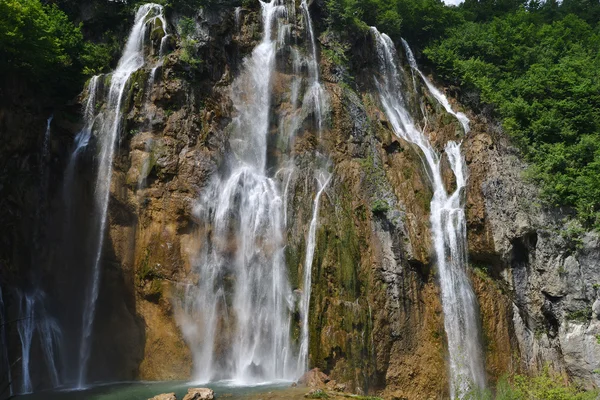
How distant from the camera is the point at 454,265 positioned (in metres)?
21.9

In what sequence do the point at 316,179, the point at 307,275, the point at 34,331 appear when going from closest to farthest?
1. the point at 34,331
2. the point at 307,275
3. the point at 316,179

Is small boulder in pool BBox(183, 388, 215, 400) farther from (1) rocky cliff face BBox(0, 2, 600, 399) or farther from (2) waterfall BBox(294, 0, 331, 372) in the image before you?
(2) waterfall BBox(294, 0, 331, 372)

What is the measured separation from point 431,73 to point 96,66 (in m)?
20.4

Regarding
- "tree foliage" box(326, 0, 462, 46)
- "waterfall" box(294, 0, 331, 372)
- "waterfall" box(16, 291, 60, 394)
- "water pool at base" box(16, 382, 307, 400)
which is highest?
"tree foliage" box(326, 0, 462, 46)

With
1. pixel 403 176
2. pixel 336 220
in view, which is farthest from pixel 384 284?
pixel 403 176

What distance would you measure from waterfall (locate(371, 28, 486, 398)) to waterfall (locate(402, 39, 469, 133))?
253 cm

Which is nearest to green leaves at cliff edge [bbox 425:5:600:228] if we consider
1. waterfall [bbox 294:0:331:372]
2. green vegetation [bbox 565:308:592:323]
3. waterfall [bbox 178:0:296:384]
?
green vegetation [bbox 565:308:592:323]

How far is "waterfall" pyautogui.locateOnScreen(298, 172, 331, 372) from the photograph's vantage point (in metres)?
19.5

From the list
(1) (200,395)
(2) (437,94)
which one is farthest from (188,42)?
(1) (200,395)

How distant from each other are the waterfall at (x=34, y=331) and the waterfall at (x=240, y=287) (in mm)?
5122

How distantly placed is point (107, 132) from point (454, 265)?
16.6m

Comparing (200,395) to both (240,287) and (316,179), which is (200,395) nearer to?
(240,287)

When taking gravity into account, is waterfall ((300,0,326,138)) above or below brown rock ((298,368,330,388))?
above

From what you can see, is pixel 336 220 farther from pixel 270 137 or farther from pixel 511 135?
pixel 511 135
